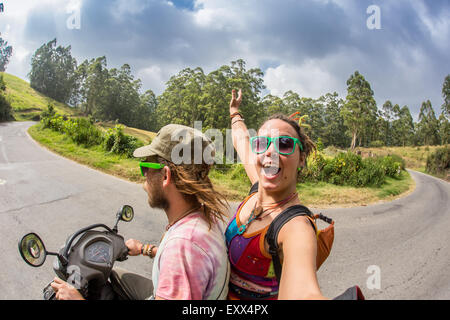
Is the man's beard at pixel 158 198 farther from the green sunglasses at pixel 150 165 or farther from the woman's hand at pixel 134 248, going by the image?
the woman's hand at pixel 134 248

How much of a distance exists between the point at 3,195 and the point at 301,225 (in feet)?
23.5

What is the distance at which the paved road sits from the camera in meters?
3.37

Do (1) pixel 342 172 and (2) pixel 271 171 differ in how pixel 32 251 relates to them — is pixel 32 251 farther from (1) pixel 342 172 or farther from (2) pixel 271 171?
(1) pixel 342 172

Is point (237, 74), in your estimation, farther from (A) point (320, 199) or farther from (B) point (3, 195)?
(B) point (3, 195)

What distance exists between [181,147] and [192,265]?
2.11 ft

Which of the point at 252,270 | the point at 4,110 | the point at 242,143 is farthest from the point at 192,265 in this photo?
the point at 4,110

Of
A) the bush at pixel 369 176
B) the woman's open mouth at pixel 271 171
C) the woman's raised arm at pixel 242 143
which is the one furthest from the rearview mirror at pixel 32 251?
the bush at pixel 369 176

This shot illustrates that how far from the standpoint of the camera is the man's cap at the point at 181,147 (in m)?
1.36

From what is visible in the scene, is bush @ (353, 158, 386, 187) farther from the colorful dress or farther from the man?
the man

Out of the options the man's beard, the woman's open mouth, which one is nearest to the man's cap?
the man's beard

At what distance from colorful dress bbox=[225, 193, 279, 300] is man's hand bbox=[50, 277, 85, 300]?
0.83 meters

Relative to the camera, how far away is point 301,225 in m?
1.17
